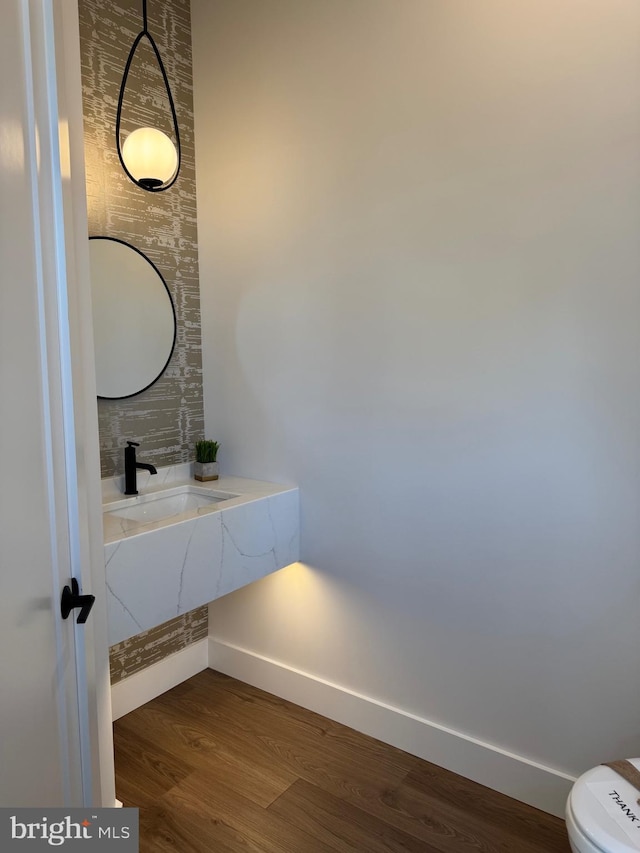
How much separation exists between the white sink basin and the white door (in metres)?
0.86

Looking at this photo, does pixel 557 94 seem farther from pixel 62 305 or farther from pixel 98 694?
pixel 98 694

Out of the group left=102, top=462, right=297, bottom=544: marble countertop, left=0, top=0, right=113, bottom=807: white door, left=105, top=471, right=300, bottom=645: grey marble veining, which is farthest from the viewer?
left=102, top=462, right=297, bottom=544: marble countertop

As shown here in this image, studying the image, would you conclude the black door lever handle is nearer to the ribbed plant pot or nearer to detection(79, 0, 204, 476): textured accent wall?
detection(79, 0, 204, 476): textured accent wall

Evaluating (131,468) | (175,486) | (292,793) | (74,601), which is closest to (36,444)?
(74,601)

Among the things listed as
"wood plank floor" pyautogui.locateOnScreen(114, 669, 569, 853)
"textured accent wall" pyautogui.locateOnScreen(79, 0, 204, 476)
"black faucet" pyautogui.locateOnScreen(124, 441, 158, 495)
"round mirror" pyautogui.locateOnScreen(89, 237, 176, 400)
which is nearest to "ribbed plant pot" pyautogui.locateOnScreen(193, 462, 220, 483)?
"textured accent wall" pyautogui.locateOnScreen(79, 0, 204, 476)

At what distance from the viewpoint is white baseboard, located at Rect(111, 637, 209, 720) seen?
2338 mm

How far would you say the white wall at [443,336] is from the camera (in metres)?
1.64

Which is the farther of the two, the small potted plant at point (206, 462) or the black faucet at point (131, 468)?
the small potted plant at point (206, 462)

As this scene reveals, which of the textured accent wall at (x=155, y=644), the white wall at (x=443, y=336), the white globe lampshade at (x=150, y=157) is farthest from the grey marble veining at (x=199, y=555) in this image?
the white globe lampshade at (x=150, y=157)

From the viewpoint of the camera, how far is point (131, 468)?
224 centimetres

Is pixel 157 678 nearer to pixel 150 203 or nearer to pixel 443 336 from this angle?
pixel 443 336

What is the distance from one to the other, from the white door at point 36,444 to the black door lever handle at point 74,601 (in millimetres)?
16

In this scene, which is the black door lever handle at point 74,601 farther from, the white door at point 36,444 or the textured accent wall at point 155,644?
the textured accent wall at point 155,644

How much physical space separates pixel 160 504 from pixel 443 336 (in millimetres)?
1313
